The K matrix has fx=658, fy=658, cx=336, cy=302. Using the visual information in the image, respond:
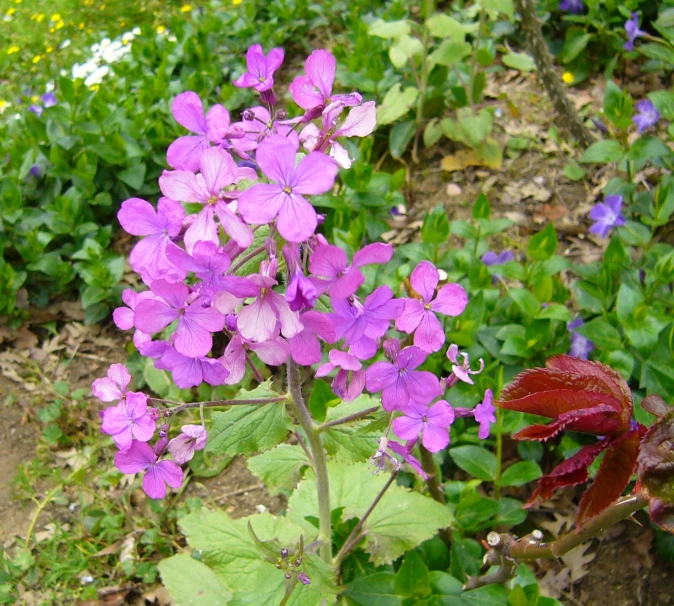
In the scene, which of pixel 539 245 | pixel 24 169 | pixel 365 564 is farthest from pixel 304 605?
pixel 24 169

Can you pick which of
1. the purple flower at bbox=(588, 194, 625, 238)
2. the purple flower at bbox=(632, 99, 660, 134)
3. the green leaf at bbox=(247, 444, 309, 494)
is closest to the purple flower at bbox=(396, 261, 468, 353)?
the green leaf at bbox=(247, 444, 309, 494)

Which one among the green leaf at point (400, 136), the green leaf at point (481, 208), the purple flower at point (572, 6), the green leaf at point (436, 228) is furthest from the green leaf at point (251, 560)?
the purple flower at point (572, 6)

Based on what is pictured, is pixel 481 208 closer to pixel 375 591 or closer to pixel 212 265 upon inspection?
pixel 375 591

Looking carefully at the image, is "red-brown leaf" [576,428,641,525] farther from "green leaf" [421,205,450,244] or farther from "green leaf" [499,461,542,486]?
"green leaf" [421,205,450,244]

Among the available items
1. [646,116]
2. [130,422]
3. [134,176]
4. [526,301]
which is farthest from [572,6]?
[130,422]

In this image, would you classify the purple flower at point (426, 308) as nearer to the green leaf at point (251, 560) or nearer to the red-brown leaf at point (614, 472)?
the red-brown leaf at point (614, 472)

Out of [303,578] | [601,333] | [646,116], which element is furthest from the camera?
[646,116]
